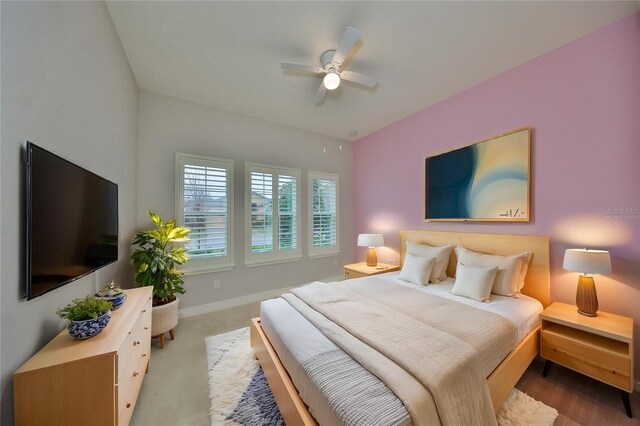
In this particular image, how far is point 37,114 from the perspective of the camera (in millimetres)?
1122

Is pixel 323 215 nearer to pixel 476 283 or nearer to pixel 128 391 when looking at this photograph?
pixel 476 283

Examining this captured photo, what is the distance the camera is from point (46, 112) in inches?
46.9

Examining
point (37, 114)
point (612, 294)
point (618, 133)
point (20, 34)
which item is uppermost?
point (20, 34)

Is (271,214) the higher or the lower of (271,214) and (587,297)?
the higher

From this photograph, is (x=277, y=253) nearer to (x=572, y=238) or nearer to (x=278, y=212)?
(x=278, y=212)

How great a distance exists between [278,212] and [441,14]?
3.08 metres

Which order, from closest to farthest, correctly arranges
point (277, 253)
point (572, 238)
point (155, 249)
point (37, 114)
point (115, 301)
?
point (37, 114), point (115, 301), point (572, 238), point (155, 249), point (277, 253)

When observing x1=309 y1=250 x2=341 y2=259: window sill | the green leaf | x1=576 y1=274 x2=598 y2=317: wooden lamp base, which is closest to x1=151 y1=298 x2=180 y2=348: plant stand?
the green leaf

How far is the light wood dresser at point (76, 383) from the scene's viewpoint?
96 cm

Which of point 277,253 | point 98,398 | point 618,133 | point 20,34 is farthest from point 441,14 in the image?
point 277,253

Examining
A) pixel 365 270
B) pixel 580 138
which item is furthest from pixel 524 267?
pixel 365 270

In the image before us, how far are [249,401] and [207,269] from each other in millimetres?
1961

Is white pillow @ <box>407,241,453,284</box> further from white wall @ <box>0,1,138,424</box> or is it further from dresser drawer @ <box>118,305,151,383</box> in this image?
white wall @ <box>0,1,138,424</box>

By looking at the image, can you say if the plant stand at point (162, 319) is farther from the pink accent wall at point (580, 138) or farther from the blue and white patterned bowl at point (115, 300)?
the pink accent wall at point (580, 138)
